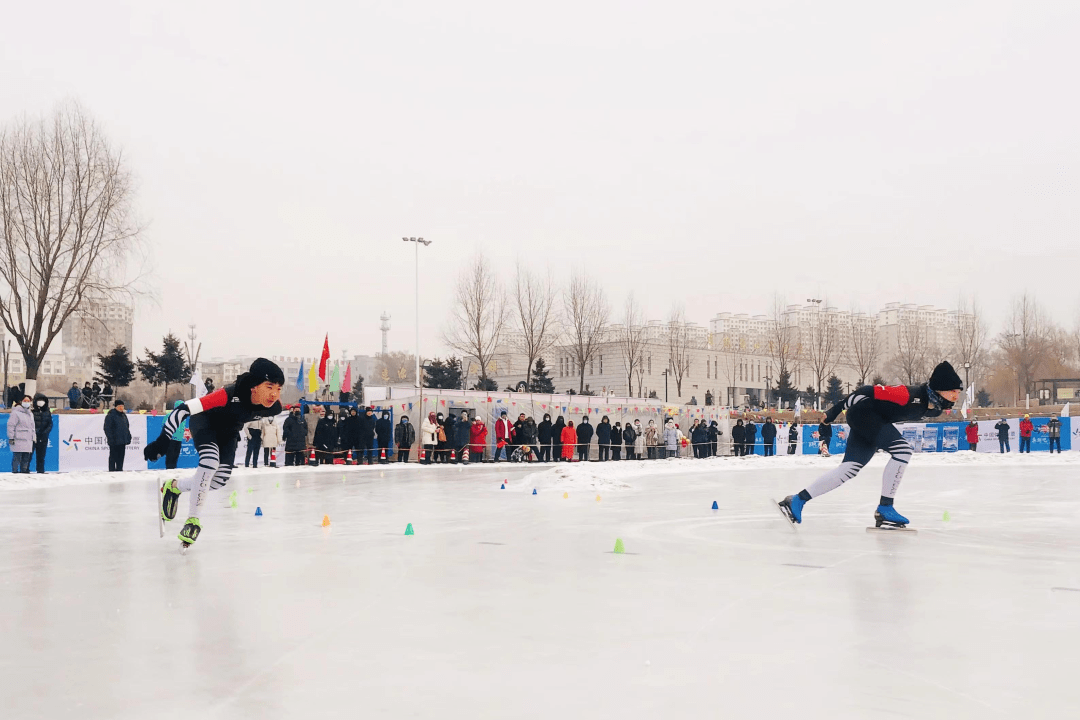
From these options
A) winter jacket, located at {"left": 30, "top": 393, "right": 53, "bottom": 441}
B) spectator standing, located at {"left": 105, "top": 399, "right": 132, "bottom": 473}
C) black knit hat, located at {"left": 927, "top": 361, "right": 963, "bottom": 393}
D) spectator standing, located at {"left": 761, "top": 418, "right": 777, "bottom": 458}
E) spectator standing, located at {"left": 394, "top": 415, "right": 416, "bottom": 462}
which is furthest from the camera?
spectator standing, located at {"left": 761, "top": 418, "right": 777, "bottom": 458}

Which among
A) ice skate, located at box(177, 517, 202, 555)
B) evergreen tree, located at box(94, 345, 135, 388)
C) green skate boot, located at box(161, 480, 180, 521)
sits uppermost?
evergreen tree, located at box(94, 345, 135, 388)

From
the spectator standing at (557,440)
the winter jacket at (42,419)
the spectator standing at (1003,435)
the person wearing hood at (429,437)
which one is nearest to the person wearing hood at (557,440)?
the spectator standing at (557,440)

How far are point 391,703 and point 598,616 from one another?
1785 millimetres

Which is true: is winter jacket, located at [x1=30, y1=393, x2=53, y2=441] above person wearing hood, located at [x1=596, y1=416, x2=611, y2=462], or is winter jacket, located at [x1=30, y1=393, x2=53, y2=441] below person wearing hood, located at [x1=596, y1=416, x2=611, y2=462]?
above

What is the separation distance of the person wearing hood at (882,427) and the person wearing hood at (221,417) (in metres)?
5.24

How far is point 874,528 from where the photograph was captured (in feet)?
30.5

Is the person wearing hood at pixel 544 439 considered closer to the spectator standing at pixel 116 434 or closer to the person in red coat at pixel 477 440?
the person in red coat at pixel 477 440

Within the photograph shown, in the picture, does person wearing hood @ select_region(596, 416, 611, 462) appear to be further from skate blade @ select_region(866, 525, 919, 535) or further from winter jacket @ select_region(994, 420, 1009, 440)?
skate blade @ select_region(866, 525, 919, 535)

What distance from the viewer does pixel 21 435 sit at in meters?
18.3

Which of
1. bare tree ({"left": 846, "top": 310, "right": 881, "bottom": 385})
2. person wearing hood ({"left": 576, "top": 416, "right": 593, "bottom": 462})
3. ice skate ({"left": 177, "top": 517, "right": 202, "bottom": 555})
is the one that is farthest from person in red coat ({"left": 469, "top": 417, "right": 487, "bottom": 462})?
bare tree ({"left": 846, "top": 310, "right": 881, "bottom": 385})

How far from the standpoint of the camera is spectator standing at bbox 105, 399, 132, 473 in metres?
19.8

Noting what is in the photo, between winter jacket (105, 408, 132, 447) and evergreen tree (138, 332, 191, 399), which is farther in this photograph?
evergreen tree (138, 332, 191, 399)

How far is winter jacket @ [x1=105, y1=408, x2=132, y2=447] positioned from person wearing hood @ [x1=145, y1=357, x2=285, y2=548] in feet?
42.9

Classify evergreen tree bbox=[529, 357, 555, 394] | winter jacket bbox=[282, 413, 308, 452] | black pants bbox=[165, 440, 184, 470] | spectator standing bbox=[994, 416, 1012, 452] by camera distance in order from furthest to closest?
evergreen tree bbox=[529, 357, 555, 394] < spectator standing bbox=[994, 416, 1012, 452] < winter jacket bbox=[282, 413, 308, 452] < black pants bbox=[165, 440, 184, 470]
